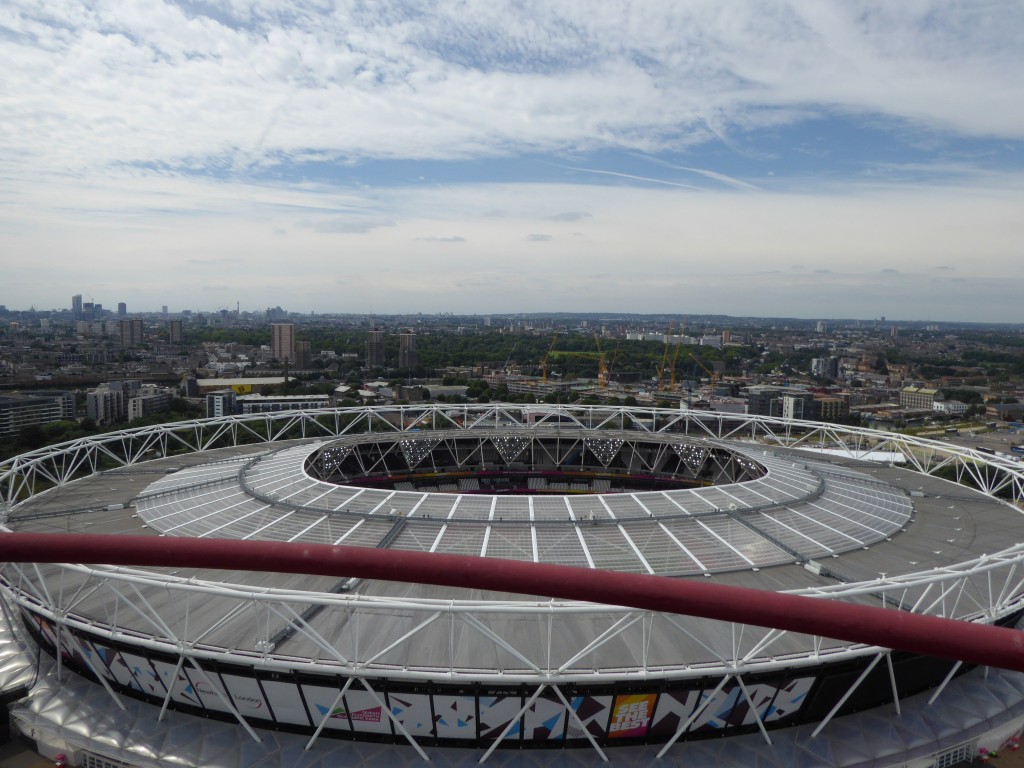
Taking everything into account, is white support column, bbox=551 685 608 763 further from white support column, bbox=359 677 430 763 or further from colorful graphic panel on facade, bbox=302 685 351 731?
colorful graphic panel on facade, bbox=302 685 351 731

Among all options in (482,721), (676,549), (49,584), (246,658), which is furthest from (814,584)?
(49,584)

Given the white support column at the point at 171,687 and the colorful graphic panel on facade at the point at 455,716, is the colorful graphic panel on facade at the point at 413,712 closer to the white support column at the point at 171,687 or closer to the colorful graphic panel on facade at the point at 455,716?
the colorful graphic panel on facade at the point at 455,716

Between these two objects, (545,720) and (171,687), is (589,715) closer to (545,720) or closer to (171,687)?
(545,720)

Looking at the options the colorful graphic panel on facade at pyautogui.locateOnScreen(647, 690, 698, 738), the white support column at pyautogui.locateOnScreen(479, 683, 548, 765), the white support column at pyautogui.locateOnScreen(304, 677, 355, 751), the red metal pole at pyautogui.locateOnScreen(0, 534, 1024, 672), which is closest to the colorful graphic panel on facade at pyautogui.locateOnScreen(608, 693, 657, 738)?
the colorful graphic panel on facade at pyautogui.locateOnScreen(647, 690, 698, 738)

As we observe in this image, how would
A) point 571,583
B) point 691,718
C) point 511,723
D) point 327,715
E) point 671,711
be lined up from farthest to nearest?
point 671,711 < point 511,723 < point 327,715 < point 691,718 < point 571,583

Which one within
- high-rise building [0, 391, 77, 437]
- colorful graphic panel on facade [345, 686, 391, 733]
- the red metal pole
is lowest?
high-rise building [0, 391, 77, 437]

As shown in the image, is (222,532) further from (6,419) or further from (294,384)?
(294,384)

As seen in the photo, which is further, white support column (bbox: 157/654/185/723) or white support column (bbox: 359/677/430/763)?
white support column (bbox: 157/654/185/723)

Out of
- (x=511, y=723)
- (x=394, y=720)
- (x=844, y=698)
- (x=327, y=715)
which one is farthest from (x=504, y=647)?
(x=844, y=698)

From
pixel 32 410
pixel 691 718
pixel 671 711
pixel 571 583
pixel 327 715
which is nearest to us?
pixel 571 583
